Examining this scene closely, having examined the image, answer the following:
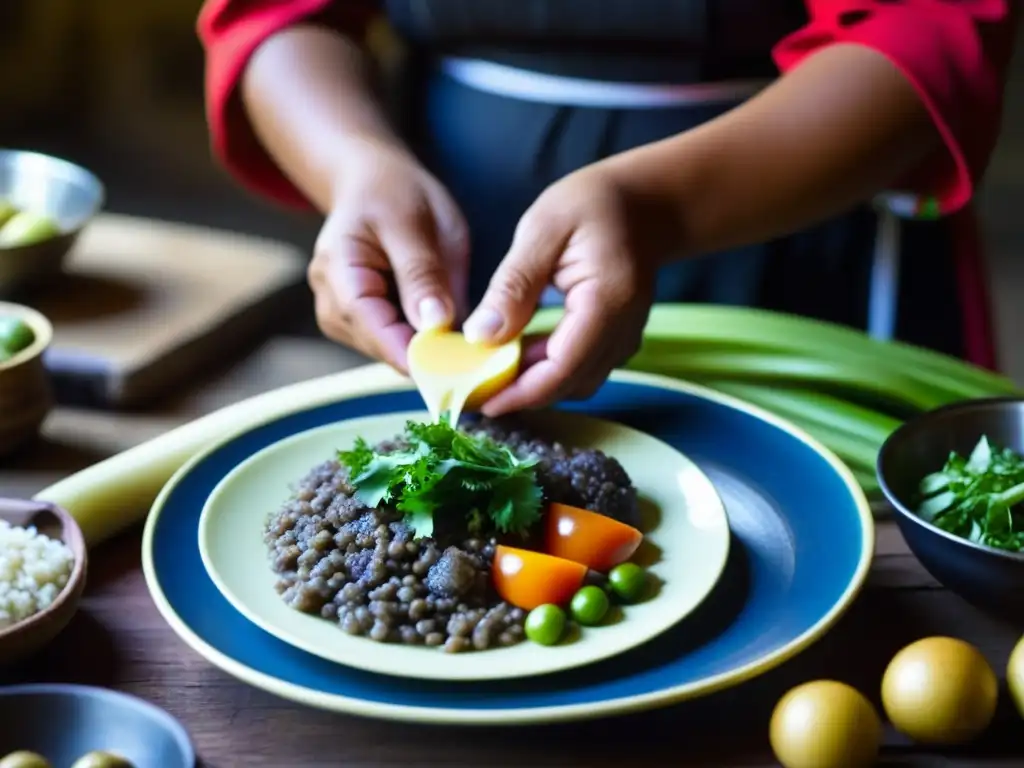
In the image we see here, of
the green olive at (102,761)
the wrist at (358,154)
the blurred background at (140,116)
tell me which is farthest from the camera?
the blurred background at (140,116)

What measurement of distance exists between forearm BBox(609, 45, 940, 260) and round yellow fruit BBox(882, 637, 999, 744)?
1.95ft

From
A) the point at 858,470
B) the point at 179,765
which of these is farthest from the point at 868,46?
the point at 179,765

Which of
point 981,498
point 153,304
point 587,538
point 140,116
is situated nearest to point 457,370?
point 587,538

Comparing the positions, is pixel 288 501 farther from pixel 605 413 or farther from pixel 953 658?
pixel 953 658

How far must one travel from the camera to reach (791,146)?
1394 millimetres

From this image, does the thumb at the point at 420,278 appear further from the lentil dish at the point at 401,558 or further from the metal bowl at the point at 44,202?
the metal bowl at the point at 44,202

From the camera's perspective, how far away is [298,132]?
1.55m

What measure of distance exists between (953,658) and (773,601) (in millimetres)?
157

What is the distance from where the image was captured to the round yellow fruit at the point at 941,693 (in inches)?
34.6

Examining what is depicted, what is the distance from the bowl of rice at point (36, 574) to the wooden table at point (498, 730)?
5 centimetres

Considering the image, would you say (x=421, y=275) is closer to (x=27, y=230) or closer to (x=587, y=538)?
(x=587, y=538)

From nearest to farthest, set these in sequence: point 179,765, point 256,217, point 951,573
Result: 1. point 179,765
2. point 951,573
3. point 256,217

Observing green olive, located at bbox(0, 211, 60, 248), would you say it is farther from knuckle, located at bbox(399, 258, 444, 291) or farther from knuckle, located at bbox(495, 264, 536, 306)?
knuckle, located at bbox(495, 264, 536, 306)

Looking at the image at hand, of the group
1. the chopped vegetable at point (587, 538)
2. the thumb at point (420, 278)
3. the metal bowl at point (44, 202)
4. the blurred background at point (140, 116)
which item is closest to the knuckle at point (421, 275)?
the thumb at point (420, 278)
